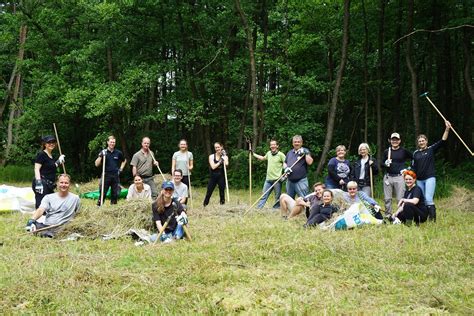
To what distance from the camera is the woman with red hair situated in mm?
7551

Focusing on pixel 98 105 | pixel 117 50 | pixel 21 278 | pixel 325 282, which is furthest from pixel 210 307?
pixel 117 50

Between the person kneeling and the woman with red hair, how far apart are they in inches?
136

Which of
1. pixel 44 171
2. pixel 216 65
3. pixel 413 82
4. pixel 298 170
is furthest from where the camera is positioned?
pixel 216 65

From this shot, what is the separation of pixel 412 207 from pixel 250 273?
385 cm

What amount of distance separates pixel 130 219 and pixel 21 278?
2.79m

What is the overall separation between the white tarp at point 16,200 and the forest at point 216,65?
544 cm

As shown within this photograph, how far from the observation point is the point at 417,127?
13609mm

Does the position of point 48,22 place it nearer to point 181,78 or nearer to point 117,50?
point 117,50

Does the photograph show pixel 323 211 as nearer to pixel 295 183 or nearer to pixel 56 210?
pixel 295 183

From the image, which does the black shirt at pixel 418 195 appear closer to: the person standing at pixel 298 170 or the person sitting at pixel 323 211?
the person sitting at pixel 323 211

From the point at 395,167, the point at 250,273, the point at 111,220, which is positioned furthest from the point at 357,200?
the point at 111,220

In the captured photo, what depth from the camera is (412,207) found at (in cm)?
755

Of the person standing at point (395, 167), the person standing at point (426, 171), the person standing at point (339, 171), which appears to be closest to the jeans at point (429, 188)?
the person standing at point (426, 171)

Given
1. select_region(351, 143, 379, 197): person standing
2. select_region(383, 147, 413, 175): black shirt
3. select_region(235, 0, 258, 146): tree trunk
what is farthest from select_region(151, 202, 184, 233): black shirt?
select_region(235, 0, 258, 146): tree trunk
